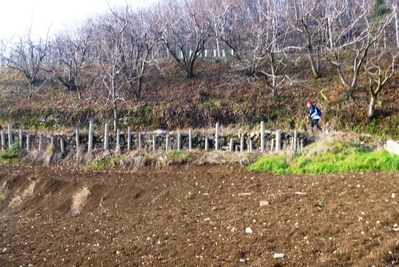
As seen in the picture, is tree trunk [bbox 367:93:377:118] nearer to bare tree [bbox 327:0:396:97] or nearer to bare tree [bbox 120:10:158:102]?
bare tree [bbox 327:0:396:97]

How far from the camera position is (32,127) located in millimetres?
22656

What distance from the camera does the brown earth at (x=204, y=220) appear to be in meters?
5.50

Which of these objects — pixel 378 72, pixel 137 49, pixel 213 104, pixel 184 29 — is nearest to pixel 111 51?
pixel 137 49

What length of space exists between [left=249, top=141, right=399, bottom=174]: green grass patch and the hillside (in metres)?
5.03

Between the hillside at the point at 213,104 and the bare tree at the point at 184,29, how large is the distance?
131 centimetres

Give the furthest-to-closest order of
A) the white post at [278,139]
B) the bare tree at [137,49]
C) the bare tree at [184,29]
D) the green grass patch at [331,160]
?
the bare tree at [184,29] → the bare tree at [137,49] → the white post at [278,139] → the green grass patch at [331,160]

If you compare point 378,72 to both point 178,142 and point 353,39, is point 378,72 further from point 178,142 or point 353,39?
point 178,142

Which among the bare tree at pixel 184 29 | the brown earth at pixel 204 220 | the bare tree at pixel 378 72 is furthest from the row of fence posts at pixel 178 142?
the bare tree at pixel 184 29

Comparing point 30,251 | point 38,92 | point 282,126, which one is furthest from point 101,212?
point 38,92

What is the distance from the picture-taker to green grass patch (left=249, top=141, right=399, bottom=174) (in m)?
10.7

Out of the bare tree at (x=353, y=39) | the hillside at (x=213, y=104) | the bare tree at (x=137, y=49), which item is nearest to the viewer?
the hillside at (x=213, y=104)

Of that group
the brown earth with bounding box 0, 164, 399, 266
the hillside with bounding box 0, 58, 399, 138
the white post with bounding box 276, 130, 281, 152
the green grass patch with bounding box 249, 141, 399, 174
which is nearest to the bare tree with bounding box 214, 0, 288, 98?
the hillside with bounding box 0, 58, 399, 138

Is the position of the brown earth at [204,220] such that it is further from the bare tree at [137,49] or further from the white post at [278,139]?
the bare tree at [137,49]

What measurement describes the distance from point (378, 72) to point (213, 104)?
1053 cm
